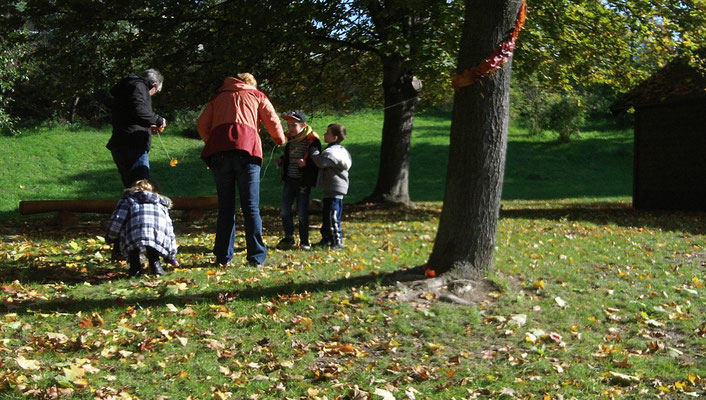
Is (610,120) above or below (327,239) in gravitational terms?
above

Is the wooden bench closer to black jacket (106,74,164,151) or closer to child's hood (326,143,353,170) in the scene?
child's hood (326,143,353,170)

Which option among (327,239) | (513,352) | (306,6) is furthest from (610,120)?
(513,352)

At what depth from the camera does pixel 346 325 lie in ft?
18.0

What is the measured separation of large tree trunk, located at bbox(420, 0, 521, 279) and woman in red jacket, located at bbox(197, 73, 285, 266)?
1.96m

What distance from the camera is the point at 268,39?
12.1 meters

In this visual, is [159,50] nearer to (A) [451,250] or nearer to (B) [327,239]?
(B) [327,239]

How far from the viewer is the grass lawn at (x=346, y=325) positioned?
14.5 feet

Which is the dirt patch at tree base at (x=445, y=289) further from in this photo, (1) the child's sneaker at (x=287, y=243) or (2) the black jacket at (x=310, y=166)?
(1) the child's sneaker at (x=287, y=243)

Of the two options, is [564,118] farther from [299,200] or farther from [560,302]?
[560,302]

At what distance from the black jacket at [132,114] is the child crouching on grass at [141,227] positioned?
871mm

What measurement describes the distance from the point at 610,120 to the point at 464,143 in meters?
37.6

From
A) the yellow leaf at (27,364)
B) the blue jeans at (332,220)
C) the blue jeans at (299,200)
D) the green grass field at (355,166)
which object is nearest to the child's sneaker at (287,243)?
the blue jeans at (299,200)

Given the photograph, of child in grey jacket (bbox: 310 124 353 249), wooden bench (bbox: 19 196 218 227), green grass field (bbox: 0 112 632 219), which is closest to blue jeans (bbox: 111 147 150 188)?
child in grey jacket (bbox: 310 124 353 249)

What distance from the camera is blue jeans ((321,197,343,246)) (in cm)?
872
